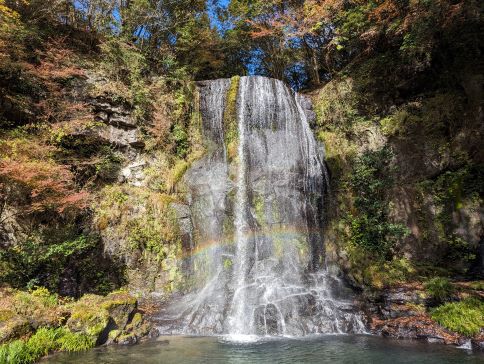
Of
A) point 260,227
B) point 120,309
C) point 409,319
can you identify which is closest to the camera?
point 120,309

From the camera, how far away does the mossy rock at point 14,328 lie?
6.34 meters

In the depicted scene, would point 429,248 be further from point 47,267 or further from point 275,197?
point 47,267

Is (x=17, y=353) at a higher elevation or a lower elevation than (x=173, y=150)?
lower

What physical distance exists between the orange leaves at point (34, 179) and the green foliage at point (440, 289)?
34.4 feet

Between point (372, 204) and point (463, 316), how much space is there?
466 cm

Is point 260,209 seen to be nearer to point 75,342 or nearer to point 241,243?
point 241,243

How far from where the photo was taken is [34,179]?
912 cm

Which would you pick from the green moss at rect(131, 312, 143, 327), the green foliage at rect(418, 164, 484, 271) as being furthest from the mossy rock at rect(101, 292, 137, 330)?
the green foliage at rect(418, 164, 484, 271)

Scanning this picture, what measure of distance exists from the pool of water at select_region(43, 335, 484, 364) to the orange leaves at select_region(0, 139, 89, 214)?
15.2ft

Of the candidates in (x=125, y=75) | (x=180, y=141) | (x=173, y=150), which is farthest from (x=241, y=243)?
(x=125, y=75)

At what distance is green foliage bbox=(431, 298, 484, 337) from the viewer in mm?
7688

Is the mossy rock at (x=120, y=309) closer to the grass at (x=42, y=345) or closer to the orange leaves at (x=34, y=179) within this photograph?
the grass at (x=42, y=345)

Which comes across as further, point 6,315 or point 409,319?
point 409,319

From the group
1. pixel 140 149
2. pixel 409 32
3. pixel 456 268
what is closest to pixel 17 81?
pixel 140 149
